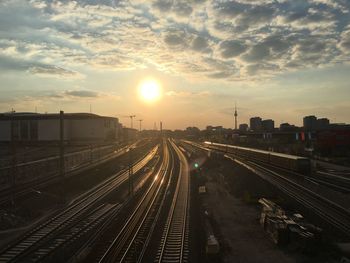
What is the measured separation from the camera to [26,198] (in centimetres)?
3531

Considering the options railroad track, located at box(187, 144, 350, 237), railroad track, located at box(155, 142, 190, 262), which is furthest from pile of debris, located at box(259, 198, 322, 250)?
railroad track, located at box(155, 142, 190, 262)

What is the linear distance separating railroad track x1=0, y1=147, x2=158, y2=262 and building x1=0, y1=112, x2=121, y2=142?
59575mm

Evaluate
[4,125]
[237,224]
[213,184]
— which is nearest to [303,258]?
[237,224]

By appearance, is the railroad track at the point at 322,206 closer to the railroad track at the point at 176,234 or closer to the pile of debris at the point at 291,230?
the pile of debris at the point at 291,230

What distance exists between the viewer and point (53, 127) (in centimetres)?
10181

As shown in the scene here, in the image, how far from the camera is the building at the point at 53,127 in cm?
10188

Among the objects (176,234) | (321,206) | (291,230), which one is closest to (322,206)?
(321,206)

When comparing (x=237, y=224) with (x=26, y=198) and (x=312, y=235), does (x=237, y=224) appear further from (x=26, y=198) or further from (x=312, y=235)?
(x=26, y=198)

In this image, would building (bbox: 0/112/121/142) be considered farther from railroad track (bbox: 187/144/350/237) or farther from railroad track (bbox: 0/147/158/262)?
railroad track (bbox: 187/144/350/237)

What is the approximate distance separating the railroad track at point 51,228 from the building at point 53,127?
59575 mm

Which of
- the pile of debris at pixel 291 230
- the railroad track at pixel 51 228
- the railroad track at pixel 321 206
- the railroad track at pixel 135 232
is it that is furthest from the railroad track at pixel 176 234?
the railroad track at pixel 321 206

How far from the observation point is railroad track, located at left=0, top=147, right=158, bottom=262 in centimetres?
2012

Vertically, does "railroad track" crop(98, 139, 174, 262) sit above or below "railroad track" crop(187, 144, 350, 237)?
below

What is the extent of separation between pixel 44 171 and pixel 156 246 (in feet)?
116
